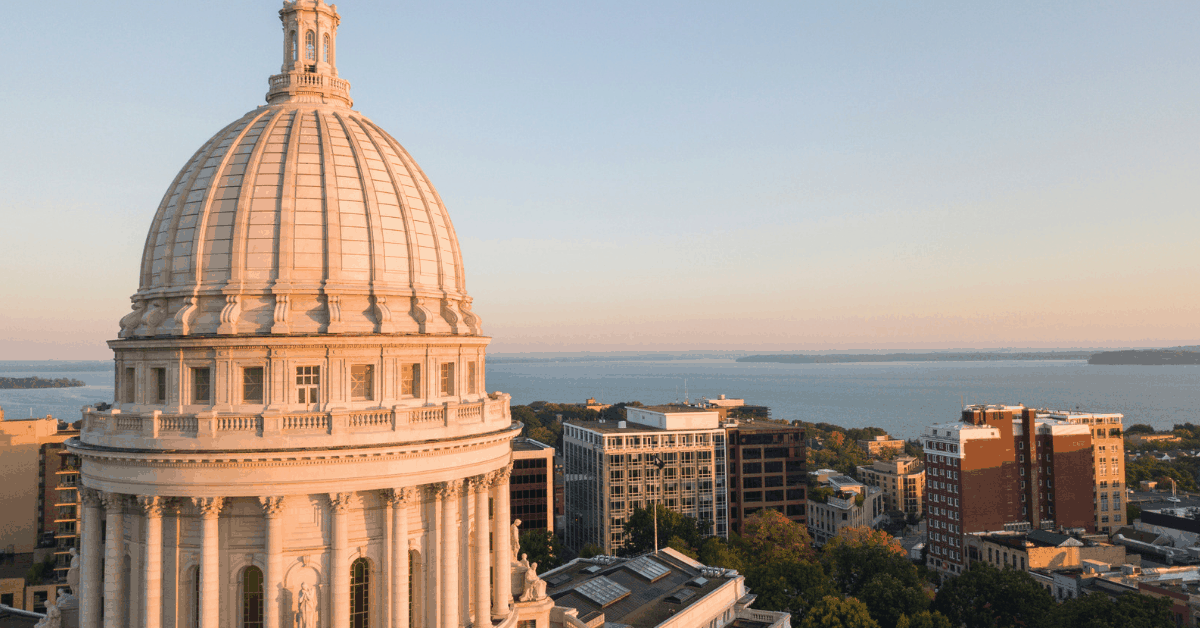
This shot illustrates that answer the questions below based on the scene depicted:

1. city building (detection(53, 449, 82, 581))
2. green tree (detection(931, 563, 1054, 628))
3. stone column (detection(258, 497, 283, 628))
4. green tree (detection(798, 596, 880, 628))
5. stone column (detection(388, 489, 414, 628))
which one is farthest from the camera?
city building (detection(53, 449, 82, 581))

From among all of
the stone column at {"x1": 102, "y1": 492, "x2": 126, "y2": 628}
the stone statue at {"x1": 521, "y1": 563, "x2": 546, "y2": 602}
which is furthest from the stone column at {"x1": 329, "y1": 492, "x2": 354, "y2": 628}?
the stone statue at {"x1": 521, "y1": 563, "x2": 546, "y2": 602}

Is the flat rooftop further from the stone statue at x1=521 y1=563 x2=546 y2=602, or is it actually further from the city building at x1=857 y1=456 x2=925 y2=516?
the city building at x1=857 y1=456 x2=925 y2=516

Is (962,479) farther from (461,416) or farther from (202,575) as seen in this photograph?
(202,575)

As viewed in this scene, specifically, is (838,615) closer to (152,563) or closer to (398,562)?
(398,562)

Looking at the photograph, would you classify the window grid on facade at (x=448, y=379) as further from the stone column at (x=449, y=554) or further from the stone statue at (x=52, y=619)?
the stone statue at (x=52, y=619)

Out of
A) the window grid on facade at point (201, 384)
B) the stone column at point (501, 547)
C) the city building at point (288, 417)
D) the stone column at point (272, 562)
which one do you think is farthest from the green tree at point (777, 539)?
the window grid on facade at point (201, 384)

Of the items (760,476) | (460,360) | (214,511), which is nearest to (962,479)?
(760,476)

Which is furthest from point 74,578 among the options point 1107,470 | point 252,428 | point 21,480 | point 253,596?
point 1107,470
